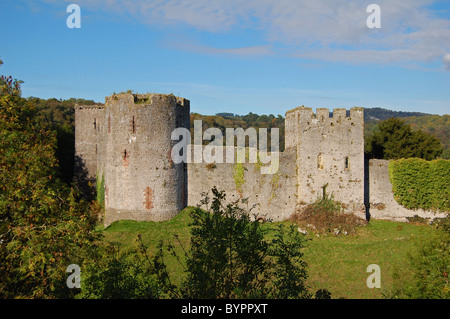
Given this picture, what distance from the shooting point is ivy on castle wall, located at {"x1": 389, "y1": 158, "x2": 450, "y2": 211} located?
78.5 ft

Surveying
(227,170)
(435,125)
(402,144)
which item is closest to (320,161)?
(227,170)

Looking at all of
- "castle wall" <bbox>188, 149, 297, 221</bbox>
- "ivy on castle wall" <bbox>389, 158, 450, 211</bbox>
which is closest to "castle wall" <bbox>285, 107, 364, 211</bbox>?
"castle wall" <bbox>188, 149, 297, 221</bbox>

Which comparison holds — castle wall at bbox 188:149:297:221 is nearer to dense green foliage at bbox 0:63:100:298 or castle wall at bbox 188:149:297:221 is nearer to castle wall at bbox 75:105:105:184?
castle wall at bbox 75:105:105:184

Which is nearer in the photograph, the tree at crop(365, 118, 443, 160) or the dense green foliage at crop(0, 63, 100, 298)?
the dense green foliage at crop(0, 63, 100, 298)

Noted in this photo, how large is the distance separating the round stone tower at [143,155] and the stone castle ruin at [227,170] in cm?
5

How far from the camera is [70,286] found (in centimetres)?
1139

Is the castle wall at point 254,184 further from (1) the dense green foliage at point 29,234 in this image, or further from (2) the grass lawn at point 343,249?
(1) the dense green foliage at point 29,234

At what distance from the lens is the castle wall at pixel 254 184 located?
73.8 feet

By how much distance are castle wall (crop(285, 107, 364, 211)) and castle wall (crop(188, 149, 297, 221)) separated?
1.04m

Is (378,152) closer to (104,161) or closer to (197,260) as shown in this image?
(104,161)

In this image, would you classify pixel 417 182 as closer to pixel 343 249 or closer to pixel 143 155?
pixel 343 249

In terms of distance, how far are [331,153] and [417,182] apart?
631 centimetres

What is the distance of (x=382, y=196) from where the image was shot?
24.4 m
